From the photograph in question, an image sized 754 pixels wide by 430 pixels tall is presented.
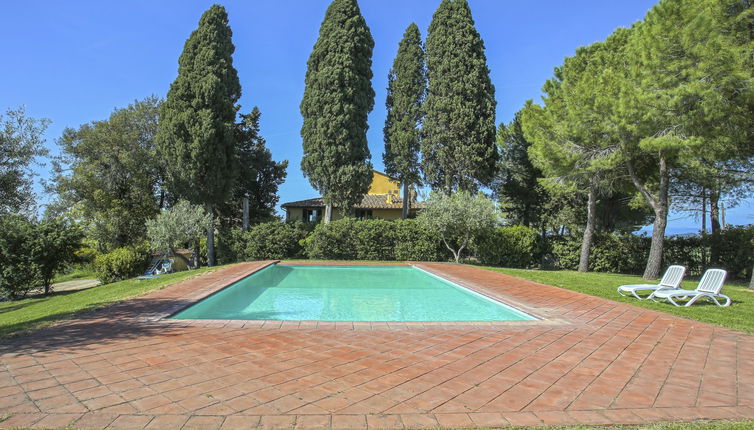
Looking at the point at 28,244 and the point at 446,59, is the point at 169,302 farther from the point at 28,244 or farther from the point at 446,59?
the point at 446,59

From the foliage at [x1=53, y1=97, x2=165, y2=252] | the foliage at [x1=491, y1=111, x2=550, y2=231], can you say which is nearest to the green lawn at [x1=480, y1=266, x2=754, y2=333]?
the foliage at [x1=491, y1=111, x2=550, y2=231]

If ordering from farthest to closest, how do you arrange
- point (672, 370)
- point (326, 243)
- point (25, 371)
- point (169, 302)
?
point (326, 243), point (169, 302), point (672, 370), point (25, 371)

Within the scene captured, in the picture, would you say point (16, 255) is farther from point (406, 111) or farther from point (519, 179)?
point (519, 179)

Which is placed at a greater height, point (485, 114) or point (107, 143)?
point (485, 114)

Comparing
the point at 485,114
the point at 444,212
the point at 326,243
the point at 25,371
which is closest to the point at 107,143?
the point at 326,243

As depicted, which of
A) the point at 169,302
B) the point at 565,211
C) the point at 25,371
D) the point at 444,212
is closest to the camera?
the point at 25,371

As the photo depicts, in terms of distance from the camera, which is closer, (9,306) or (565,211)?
(9,306)

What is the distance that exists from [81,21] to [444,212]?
13161 mm

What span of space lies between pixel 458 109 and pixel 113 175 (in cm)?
1929

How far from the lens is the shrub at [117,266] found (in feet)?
54.6

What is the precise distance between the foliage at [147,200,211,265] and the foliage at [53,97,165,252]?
7.08m

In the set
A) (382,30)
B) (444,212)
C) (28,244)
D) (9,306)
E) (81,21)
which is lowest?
(9,306)

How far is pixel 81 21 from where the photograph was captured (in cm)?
1107

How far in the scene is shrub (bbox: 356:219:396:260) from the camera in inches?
711
